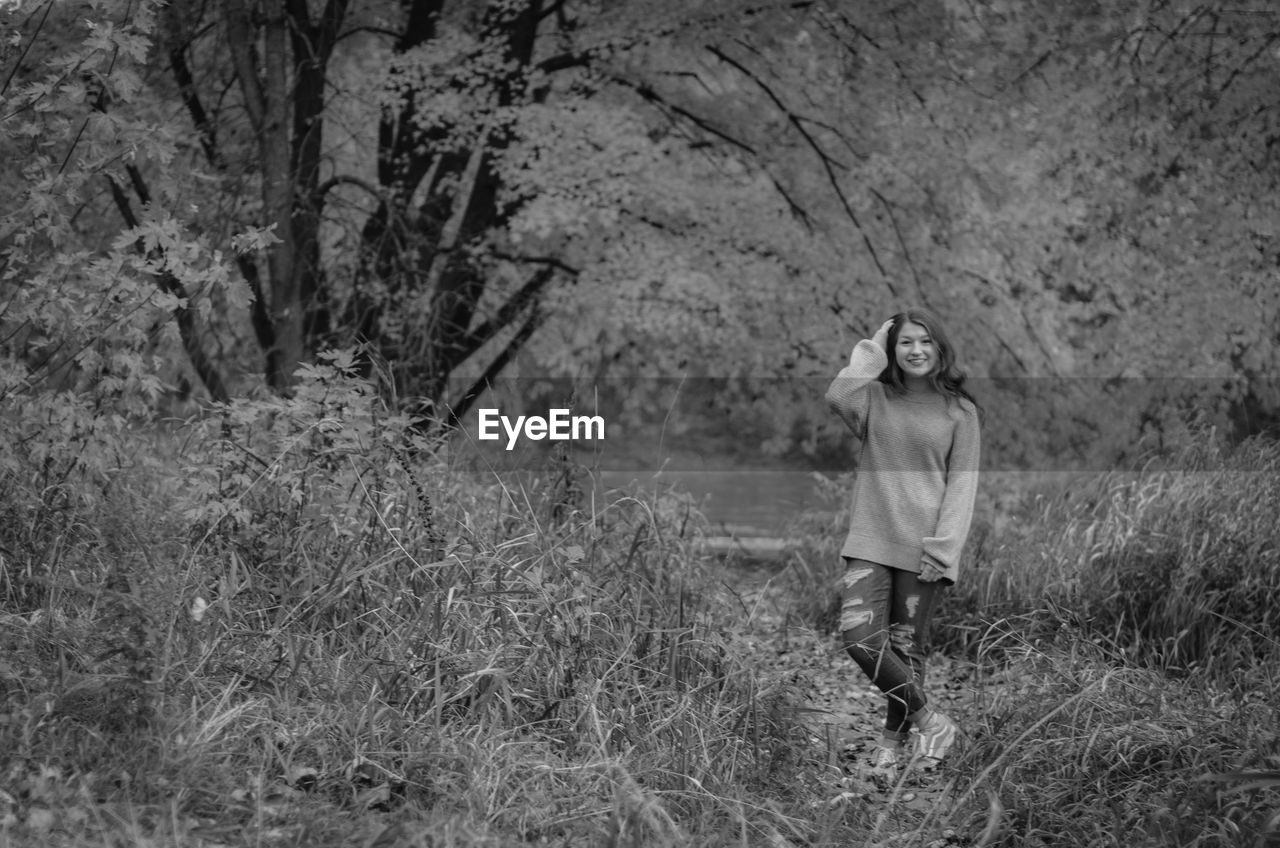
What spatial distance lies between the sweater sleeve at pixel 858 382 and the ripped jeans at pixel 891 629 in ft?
1.89

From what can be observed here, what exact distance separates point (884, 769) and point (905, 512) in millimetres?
935

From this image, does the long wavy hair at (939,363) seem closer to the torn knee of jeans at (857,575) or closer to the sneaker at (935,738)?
the torn knee of jeans at (857,575)

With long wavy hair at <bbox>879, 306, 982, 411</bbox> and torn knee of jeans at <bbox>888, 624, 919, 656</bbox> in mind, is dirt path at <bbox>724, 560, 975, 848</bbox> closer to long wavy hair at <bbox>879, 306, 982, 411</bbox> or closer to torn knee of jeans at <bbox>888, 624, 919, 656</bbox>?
torn knee of jeans at <bbox>888, 624, 919, 656</bbox>

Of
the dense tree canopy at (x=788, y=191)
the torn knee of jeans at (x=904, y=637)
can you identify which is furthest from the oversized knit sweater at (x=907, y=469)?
the dense tree canopy at (x=788, y=191)

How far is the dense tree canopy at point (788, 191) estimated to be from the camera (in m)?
9.87

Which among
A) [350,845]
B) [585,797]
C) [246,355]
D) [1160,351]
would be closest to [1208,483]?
[1160,351]

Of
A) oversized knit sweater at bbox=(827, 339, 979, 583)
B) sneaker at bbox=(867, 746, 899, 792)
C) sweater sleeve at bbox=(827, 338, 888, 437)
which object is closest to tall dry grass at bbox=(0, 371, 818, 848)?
sneaker at bbox=(867, 746, 899, 792)

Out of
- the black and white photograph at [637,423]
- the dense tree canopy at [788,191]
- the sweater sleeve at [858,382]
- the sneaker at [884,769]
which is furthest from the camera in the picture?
the dense tree canopy at [788,191]

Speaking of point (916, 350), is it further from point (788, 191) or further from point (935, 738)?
point (788, 191)

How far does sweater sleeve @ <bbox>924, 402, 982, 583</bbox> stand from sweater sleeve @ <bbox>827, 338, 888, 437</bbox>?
35 cm

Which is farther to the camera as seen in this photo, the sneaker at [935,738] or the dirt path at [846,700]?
the sneaker at [935,738]

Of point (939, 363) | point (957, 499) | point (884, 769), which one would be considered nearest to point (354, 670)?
point (884, 769)

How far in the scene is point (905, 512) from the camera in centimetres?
517

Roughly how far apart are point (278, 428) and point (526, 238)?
5459 millimetres
